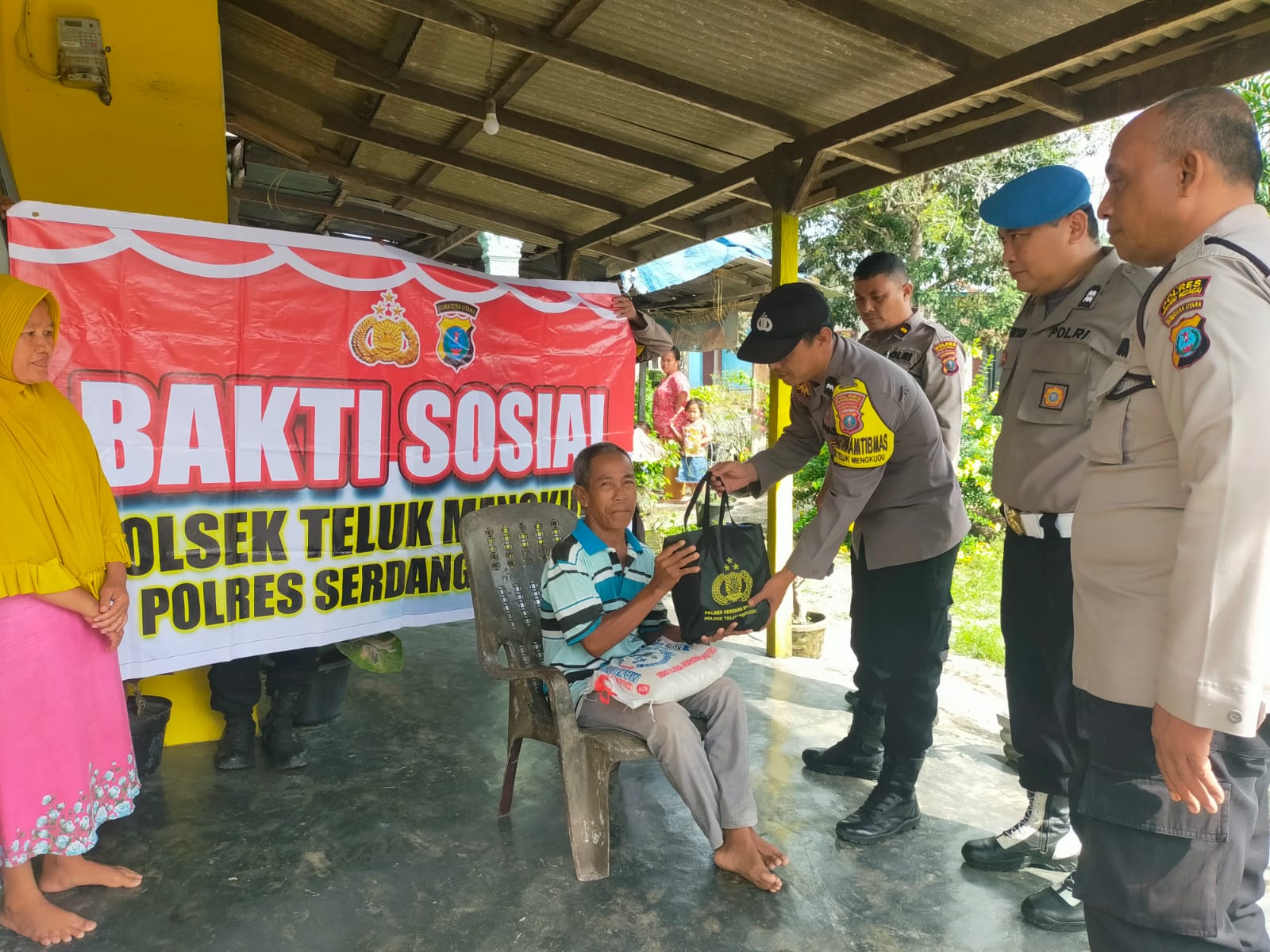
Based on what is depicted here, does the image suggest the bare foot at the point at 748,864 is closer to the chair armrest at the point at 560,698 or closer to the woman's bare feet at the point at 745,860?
the woman's bare feet at the point at 745,860

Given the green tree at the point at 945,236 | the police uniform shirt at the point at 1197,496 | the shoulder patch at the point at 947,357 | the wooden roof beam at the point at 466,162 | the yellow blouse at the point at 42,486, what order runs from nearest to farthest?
the police uniform shirt at the point at 1197,496, the yellow blouse at the point at 42,486, the shoulder patch at the point at 947,357, the wooden roof beam at the point at 466,162, the green tree at the point at 945,236

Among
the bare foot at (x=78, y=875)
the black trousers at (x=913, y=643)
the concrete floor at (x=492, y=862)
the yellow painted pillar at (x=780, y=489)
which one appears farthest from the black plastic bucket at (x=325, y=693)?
the yellow painted pillar at (x=780, y=489)

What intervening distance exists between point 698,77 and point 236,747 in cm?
374

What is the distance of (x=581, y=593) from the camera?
8.12 feet

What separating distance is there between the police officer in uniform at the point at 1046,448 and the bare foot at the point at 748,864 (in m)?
0.71

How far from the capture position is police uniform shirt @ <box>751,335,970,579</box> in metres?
2.54

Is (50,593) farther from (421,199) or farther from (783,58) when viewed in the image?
(421,199)

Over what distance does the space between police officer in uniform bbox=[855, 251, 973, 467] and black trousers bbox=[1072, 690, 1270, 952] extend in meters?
2.10

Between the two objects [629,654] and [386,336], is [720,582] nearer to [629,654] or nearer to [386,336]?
[629,654]

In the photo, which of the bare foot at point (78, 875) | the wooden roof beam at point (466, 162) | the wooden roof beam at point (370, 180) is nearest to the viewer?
the bare foot at point (78, 875)

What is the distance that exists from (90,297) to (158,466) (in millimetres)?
587

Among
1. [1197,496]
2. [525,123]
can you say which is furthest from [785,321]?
[525,123]

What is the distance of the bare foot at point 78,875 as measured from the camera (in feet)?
7.64

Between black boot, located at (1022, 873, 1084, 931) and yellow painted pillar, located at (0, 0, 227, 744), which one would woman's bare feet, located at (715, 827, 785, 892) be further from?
yellow painted pillar, located at (0, 0, 227, 744)
